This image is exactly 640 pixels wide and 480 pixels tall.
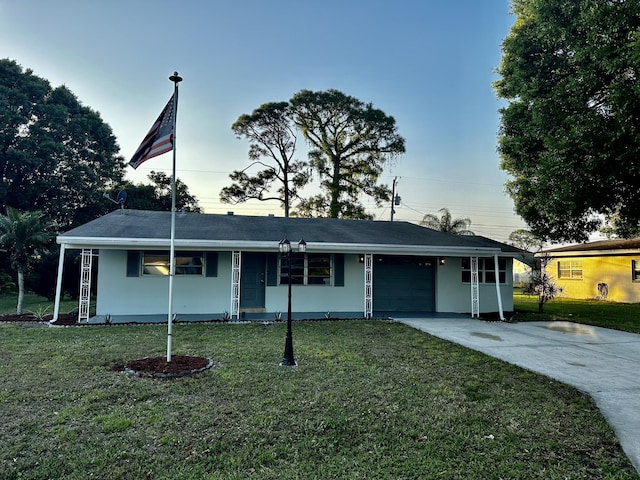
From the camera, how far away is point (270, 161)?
25516mm

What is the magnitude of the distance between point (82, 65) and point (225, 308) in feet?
28.4

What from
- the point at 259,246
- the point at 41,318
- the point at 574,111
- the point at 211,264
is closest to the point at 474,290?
the point at 574,111

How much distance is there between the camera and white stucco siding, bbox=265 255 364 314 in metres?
11.4

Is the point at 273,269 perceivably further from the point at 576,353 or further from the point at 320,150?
the point at 320,150

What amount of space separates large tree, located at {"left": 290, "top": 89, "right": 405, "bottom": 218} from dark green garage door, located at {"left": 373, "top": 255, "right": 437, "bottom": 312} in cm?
1253

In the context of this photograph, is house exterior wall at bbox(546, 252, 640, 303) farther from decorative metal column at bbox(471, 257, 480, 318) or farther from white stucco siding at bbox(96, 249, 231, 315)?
white stucco siding at bbox(96, 249, 231, 315)

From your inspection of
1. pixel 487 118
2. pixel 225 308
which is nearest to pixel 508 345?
pixel 225 308

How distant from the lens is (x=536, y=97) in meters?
10.5

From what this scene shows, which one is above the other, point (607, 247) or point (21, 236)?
point (607, 247)

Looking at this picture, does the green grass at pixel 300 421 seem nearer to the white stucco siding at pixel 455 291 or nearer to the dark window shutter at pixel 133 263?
the dark window shutter at pixel 133 263

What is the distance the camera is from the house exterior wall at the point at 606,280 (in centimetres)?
1755

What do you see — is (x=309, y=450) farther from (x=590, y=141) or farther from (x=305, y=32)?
(x=305, y=32)

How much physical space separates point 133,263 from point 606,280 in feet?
69.9

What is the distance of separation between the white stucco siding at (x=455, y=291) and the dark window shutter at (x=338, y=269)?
332 centimetres
